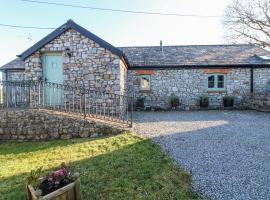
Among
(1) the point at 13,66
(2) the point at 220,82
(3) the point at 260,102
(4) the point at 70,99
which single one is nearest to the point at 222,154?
(4) the point at 70,99

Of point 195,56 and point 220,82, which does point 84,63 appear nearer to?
point 195,56

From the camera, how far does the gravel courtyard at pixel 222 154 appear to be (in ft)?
13.1

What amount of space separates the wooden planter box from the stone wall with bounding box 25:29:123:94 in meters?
8.16

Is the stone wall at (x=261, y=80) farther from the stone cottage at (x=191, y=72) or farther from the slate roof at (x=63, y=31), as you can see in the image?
the slate roof at (x=63, y=31)

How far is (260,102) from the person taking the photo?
47.9 ft

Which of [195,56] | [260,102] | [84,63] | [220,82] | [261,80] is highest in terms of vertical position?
[195,56]

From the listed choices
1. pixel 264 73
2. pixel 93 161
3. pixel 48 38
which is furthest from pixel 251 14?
pixel 93 161

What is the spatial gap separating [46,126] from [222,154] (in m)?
6.25

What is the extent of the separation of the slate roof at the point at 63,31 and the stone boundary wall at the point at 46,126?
364 centimetres

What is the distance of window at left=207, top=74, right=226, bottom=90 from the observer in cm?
1612

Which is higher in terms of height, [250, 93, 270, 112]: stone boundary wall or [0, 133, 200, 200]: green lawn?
[250, 93, 270, 112]: stone boundary wall

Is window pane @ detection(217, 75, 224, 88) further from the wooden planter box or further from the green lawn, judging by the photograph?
the wooden planter box

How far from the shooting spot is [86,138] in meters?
8.43

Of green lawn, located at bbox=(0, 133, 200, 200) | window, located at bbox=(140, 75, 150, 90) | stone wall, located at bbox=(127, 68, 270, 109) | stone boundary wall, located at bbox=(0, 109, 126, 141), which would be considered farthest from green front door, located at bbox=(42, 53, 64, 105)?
window, located at bbox=(140, 75, 150, 90)
